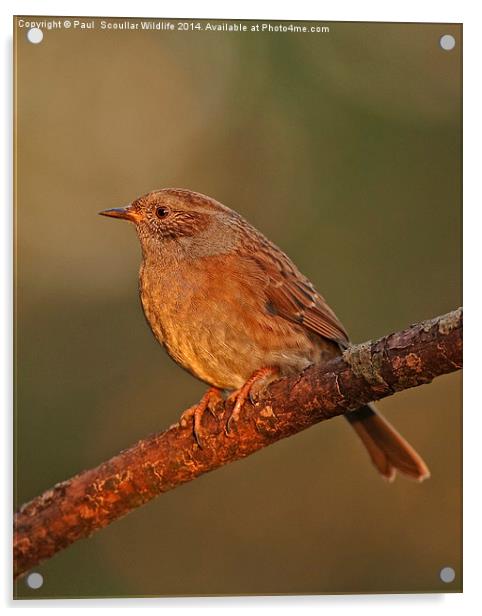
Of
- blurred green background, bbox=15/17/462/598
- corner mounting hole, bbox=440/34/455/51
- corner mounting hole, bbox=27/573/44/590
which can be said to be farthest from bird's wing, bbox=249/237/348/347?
corner mounting hole, bbox=27/573/44/590

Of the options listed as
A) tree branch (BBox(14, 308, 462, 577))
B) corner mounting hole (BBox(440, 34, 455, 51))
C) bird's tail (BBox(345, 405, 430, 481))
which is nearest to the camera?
tree branch (BBox(14, 308, 462, 577))

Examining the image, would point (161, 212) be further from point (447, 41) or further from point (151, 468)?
point (447, 41)

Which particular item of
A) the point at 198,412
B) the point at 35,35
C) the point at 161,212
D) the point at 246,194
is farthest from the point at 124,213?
the point at 198,412

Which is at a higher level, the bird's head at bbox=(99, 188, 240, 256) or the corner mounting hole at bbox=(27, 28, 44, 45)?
the corner mounting hole at bbox=(27, 28, 44, 45)

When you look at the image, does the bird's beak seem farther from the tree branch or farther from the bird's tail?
the bird's tail

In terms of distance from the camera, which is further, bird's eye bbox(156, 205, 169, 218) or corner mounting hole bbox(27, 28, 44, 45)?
bird's eye bbox(156, 205, 169, 218)
